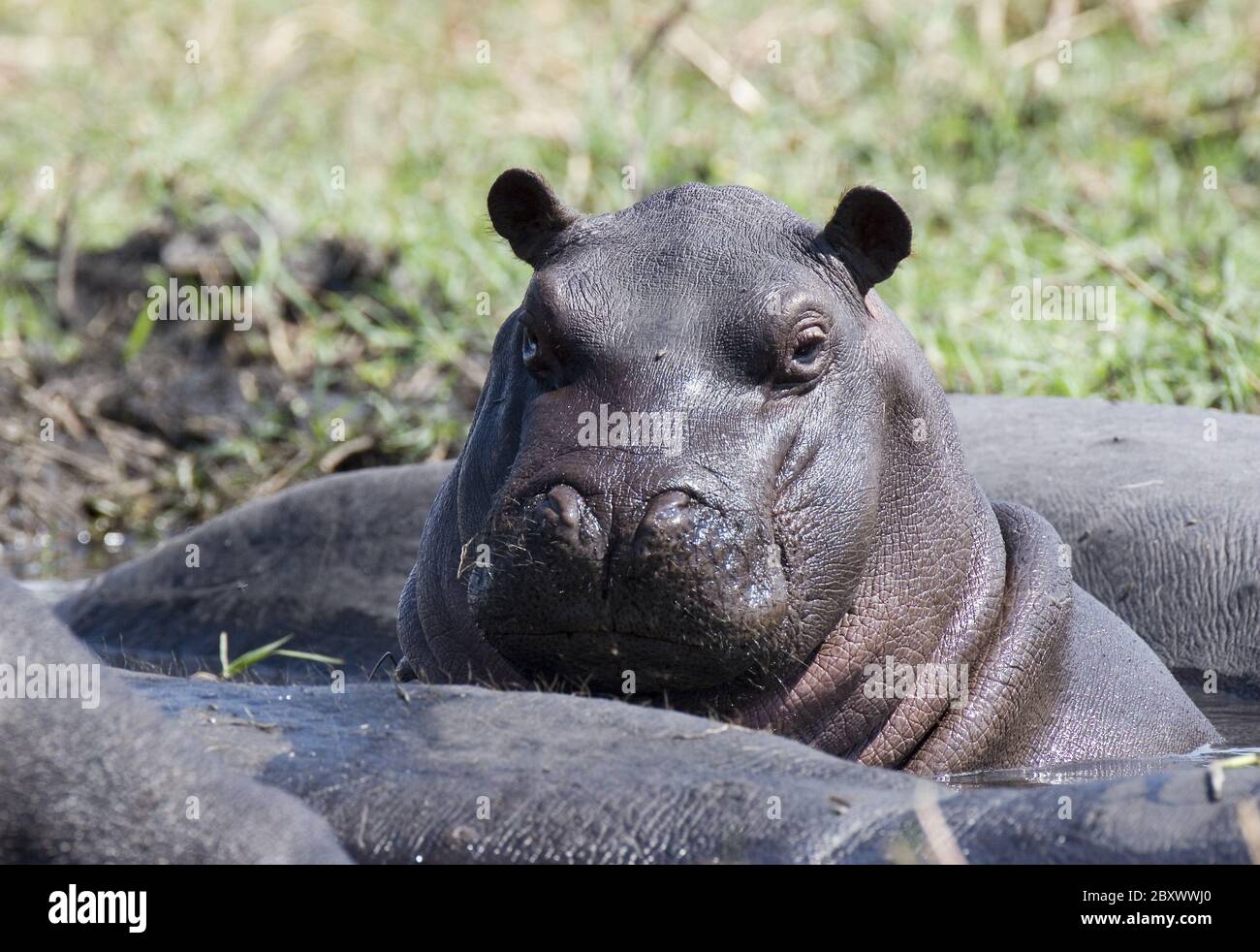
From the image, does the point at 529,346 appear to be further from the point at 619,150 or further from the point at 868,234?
the point at 619,150

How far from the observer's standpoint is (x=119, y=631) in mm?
8039

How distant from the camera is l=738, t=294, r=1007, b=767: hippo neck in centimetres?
474

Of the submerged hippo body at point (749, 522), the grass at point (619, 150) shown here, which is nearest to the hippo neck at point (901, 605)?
the submerged hippo body at point (749, 522)

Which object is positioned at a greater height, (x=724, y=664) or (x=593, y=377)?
(x=593, y=377)

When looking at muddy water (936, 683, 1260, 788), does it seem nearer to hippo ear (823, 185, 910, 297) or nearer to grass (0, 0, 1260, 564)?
hippo ear (823, 185, 910, 297)

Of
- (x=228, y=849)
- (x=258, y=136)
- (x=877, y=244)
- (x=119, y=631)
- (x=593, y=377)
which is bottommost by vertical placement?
(x=119, y=631)

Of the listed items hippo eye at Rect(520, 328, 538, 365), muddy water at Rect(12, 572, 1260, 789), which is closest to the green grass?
muddy water at Rect(12, 572, 1260, 789)

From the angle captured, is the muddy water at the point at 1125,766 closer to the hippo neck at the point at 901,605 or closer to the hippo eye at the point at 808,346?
the hippo neck at the point at 901,605

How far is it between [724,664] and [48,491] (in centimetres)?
659

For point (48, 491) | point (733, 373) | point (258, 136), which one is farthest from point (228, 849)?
point (258, 136)

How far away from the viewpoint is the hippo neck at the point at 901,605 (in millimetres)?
4742

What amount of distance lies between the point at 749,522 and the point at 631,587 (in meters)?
0.31

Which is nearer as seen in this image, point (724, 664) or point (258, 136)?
point (724, 664)

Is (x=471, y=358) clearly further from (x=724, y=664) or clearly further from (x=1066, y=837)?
(x=1066, y=837)
